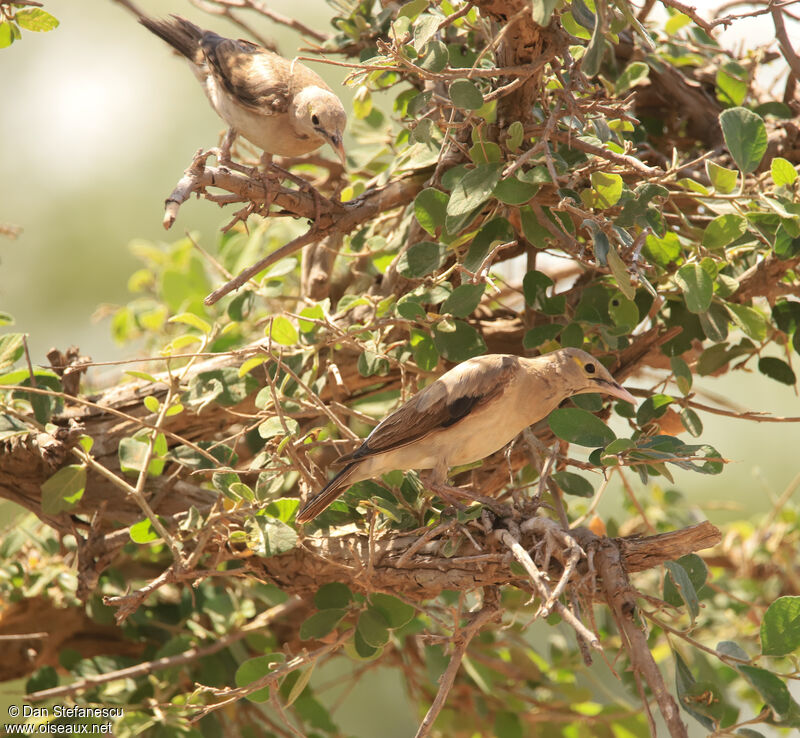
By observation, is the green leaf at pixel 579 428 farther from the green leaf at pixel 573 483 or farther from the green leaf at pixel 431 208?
the green leaf at pixel 431 208

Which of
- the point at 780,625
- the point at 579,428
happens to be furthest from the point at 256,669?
the point at 780,625

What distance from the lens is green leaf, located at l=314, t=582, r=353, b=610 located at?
2.21m

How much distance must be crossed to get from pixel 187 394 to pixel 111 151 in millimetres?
4486

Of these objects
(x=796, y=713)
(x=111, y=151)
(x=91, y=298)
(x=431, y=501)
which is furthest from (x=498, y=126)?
(x=111, y=151)

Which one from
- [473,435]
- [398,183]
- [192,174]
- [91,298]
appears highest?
[192,174]

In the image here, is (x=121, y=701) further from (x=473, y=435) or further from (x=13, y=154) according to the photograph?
(x=13, y=154)

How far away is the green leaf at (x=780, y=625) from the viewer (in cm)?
178

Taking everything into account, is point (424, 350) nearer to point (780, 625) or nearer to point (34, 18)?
point (780, 625)

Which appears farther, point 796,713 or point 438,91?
point 438,91

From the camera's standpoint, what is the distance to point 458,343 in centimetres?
227

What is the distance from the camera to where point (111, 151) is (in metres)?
6.31

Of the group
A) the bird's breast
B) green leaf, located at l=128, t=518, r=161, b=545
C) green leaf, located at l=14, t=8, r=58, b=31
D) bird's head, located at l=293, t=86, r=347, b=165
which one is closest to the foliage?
green leaf, located at l=128, t=518, r=161, b=545

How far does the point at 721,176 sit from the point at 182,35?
207cm

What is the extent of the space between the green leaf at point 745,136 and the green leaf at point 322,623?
1.54 m
